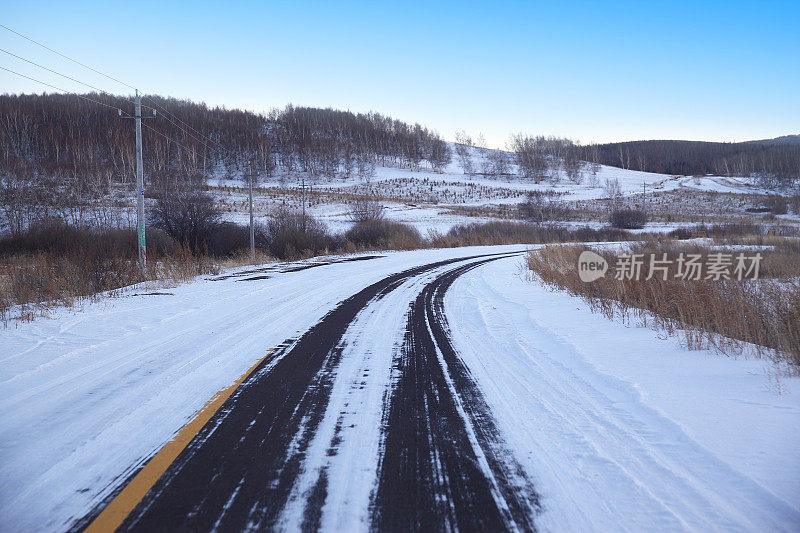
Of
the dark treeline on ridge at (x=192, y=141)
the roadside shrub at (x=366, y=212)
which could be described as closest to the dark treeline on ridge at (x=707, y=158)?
the dark treeline on ridge at (x=192, y=141)

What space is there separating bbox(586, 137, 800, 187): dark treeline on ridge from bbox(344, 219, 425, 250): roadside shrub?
113495 mm

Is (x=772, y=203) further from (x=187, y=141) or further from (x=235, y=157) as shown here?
(x=187, y=141)

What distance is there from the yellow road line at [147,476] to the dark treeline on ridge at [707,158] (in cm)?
13656

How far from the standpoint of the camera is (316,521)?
93.9 inches

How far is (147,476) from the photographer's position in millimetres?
2789

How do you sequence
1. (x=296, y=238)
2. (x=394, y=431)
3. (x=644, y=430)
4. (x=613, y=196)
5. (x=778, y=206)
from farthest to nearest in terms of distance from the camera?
(x=613, y=196) → (x=778, y=206) → (x=296, y=238) → (x=394, y=431) → (x=644, y=430)

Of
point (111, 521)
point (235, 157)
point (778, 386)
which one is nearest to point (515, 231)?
point (778, 386)

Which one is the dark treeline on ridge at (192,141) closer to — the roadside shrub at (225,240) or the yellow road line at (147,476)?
the roadside shrub at (225,240)

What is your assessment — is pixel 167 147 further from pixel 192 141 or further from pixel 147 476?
pixel 147 476

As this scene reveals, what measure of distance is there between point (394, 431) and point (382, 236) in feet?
101

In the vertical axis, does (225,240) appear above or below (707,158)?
below

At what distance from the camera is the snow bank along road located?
8.09 ft

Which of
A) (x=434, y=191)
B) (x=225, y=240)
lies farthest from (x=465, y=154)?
(x=225, y=240)

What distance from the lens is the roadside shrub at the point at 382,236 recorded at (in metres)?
31.6
